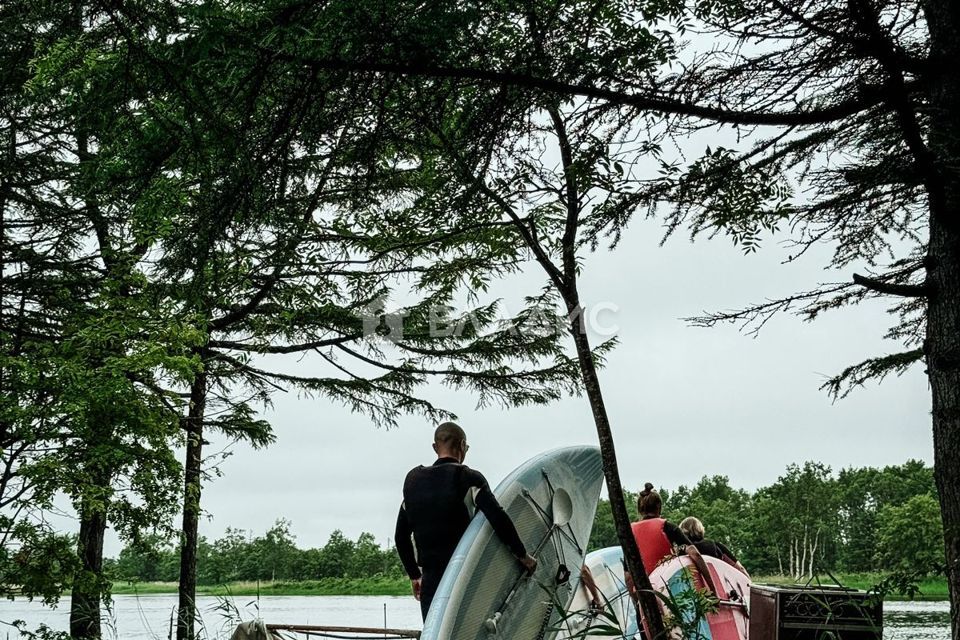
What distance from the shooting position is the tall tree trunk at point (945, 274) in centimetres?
461

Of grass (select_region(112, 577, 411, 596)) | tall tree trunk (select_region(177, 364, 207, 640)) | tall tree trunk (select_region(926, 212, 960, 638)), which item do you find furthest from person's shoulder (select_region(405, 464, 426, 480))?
grass (select_region(112, 577, 411, 596))

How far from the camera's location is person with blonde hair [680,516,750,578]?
7.12 meters

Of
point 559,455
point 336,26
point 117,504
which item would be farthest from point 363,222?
point 336,26

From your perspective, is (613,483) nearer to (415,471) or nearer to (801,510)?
(415,471)

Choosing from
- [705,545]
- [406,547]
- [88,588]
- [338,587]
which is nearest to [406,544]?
[406,547]

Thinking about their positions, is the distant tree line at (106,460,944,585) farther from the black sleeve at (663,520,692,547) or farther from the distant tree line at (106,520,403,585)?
the black sleeve at (663,520,692,547)

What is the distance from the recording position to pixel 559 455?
7328mm

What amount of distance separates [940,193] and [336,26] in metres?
3.19

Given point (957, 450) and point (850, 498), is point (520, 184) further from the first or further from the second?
point (850, 498)

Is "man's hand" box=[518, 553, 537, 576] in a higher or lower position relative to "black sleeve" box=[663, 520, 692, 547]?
lower

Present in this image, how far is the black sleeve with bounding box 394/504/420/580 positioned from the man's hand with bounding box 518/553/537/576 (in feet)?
2.21

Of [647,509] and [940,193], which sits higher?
[940,193]

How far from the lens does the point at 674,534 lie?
21.5 ft

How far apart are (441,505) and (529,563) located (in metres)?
0.98
